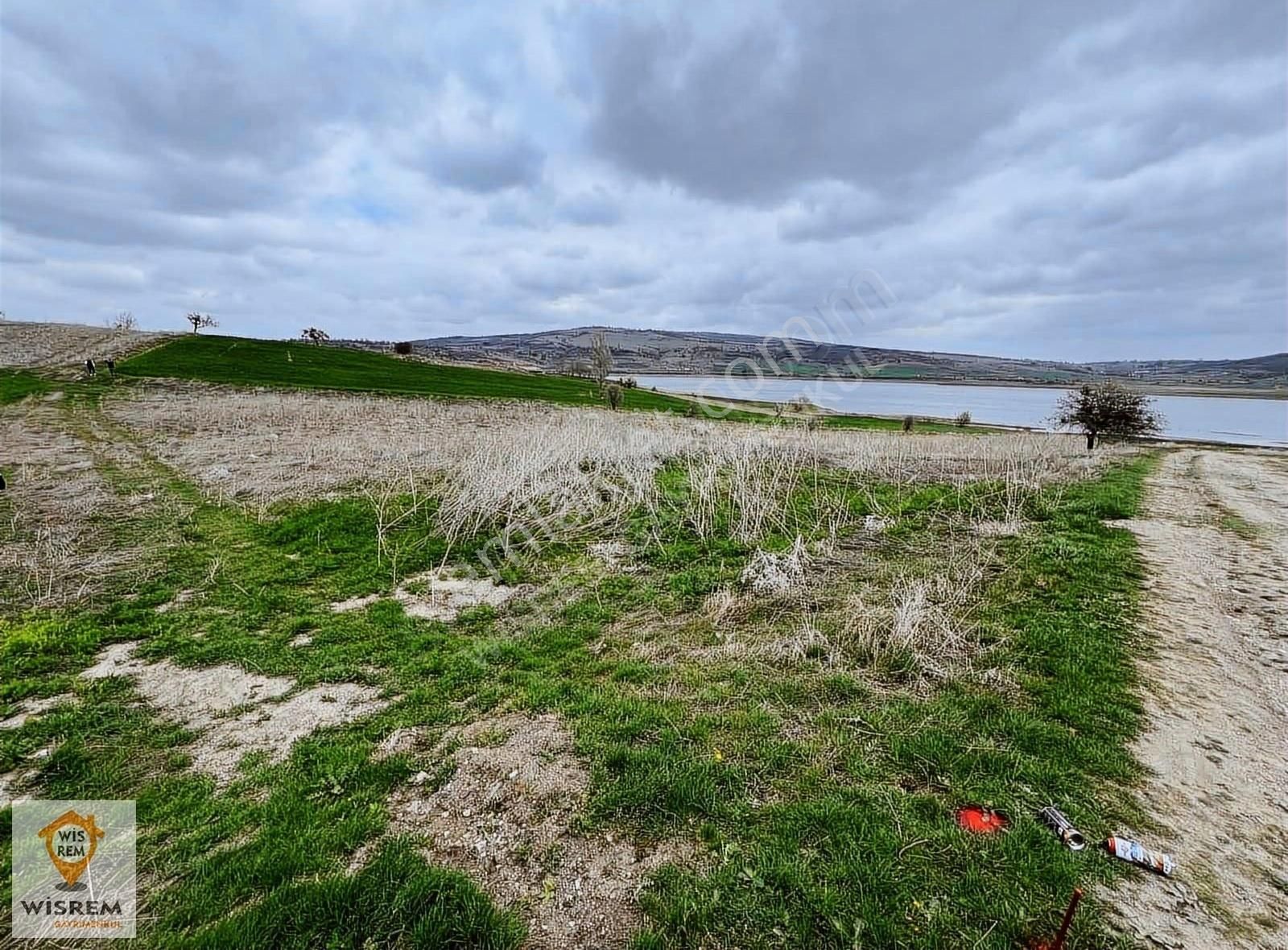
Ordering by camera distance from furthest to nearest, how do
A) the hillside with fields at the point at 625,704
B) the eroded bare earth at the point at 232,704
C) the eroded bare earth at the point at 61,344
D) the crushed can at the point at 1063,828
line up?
the eroded bare earth at the point at 61,344, the eroded bare earth at the point at 232,704, the crushed can at the point at 1063,828, the hillside with fields at the point at 625,704

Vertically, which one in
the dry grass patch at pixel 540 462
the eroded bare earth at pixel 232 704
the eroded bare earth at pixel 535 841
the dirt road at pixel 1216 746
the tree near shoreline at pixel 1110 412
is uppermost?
the tree near shoreline at pixel 1110 412

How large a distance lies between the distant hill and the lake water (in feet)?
17.8

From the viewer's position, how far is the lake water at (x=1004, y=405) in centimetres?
5300

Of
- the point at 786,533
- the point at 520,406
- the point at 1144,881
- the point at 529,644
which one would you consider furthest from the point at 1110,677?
the point at 520,406

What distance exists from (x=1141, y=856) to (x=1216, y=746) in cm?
200

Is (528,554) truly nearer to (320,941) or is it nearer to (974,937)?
(320,941)

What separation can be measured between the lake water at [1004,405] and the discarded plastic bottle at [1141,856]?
59311 millimetres

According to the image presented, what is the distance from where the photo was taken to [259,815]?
3518 millimetres

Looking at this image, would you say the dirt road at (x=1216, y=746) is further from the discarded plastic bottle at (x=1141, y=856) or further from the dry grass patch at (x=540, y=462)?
the dry grass patch at (x=540, y=462)

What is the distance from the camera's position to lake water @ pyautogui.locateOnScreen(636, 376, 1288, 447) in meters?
53.0

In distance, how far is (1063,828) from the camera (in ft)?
10.8

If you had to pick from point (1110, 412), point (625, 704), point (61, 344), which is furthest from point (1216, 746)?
point (61, 344)

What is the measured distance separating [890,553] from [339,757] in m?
8.40

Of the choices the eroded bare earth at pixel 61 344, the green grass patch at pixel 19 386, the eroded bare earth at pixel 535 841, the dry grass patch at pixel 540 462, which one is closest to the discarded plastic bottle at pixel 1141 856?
the eroded bare earth at pixel 535 841
